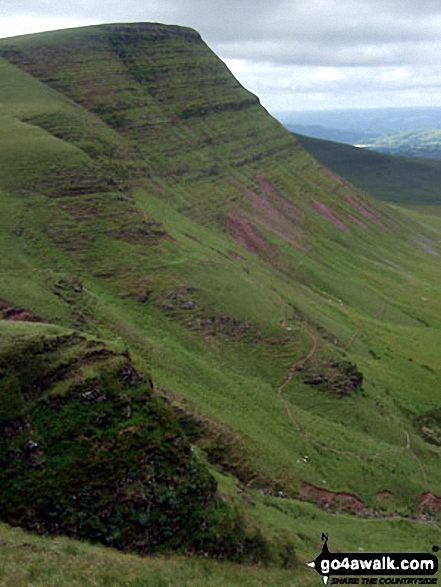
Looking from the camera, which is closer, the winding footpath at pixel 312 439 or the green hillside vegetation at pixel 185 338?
the green hillside vegetation at pixel 185 338

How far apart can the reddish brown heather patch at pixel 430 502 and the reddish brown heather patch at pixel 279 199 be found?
263 feet

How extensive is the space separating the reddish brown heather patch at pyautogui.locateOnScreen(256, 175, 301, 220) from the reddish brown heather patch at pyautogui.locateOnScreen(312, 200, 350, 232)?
10.3m

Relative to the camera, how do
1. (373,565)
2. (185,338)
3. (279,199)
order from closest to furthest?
(373,565) → (185,338) → (279,199)

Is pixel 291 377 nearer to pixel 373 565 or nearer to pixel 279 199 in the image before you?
pixel 373 565

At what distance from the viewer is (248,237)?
9556 cm

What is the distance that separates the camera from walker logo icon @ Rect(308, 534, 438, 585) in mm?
28219

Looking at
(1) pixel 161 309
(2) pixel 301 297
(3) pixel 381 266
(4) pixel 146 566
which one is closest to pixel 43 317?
(1) pixel 161 309

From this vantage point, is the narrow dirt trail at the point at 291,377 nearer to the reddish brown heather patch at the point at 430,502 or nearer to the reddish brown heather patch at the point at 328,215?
the reddish brown heather patch at the point at 430,502

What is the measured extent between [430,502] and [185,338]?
2635cm

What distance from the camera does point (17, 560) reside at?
18812 millimetres

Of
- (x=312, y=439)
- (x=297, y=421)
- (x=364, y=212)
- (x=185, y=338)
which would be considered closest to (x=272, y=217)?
(x=364, y=212)

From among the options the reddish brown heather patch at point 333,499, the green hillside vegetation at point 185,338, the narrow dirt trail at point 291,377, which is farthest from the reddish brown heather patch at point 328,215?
the reddish brown heather patch at point 333,499

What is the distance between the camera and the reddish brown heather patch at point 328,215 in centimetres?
13100

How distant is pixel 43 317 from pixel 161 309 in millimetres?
14428
